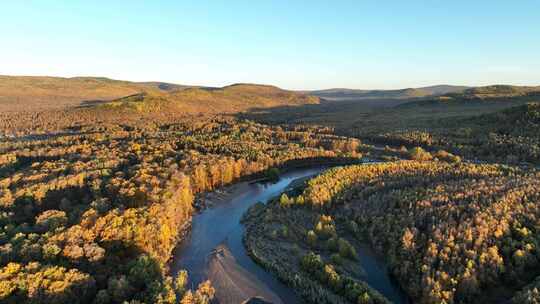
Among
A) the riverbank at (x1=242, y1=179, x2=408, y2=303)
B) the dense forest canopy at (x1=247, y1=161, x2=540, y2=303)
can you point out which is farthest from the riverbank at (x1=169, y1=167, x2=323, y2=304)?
the dense forest canopy at (x1=247, y1=161, x2=540, y2=303)

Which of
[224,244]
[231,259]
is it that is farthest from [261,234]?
[231,259]

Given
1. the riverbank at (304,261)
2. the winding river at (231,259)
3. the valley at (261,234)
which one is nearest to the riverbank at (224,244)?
the winding river at (231,259)

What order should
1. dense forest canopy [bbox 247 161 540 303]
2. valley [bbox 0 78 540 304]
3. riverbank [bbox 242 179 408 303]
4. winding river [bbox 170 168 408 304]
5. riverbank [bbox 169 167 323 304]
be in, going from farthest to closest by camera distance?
1. riverbank [bbox 169 167 323 304]
2. winding river [bbox 170 168 408 304]
3. dense forest canopy [bbox 247 161 540 303]
4. riverbank [bbox 242 179 408 303]
5. valley [bbox 0 78 540 304]

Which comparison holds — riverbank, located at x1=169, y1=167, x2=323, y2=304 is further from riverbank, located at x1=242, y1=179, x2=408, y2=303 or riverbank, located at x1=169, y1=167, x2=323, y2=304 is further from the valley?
riverbank, located at x1=242, y1=179, x2=408, y2=303

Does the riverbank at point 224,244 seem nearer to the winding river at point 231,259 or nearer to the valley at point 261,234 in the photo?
the winding river at point 231,259

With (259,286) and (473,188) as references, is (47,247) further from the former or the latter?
(473,188)

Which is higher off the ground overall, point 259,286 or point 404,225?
point 404,225

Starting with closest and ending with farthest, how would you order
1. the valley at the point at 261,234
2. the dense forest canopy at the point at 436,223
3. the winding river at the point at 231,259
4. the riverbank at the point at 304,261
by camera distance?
1. the valley at the point at 261,234
2. the riverbank at the point at 304,261
3. the dense forest canopy at the point at 436,223
4. the winding river at the point at 231,259

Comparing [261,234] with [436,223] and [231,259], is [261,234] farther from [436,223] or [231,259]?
[436,223]

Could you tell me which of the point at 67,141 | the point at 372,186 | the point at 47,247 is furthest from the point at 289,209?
the point at 67,141
